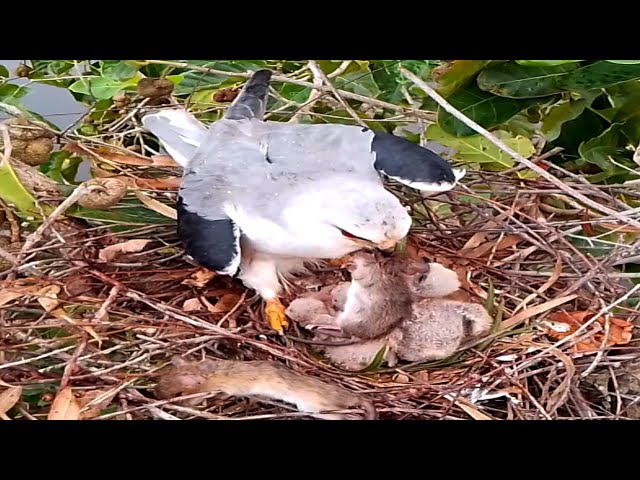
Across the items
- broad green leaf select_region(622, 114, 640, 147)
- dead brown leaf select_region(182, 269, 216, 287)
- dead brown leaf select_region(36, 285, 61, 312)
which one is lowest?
dead brown leaf select_region(182, 269, 216, 287)

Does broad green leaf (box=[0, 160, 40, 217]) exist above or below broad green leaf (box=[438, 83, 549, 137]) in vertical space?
below

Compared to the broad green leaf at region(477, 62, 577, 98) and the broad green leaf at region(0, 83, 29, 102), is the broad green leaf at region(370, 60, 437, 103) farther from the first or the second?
the broad green leaf at region(0, 83, 29, 102)

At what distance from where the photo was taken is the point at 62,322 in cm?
86

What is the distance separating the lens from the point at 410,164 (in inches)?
33.9

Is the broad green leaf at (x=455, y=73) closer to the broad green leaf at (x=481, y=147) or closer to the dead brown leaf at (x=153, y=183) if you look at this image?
the broad green leaf at (x=481, y=147)

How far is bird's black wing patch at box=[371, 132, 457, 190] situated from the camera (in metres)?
0.85

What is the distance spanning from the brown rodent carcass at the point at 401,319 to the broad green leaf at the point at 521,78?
228mm

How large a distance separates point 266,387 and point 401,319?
162 mm

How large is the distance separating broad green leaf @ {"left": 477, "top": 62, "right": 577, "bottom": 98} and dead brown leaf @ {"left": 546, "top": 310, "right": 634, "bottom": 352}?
262 mm

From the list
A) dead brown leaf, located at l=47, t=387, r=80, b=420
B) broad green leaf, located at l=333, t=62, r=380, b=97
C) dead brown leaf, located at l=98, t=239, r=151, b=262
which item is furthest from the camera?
broad green leaf, located at l=333, t=62, r=380, b=97

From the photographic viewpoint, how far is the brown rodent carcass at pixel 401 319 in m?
0.88

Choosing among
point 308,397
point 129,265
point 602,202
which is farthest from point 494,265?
point 129,265

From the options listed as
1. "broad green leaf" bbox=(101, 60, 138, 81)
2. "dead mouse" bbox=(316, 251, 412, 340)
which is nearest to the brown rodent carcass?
"dead mouse" bbox=(316, 251, 412, 340)

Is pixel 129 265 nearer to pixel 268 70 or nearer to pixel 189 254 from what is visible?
pixel 189 254
